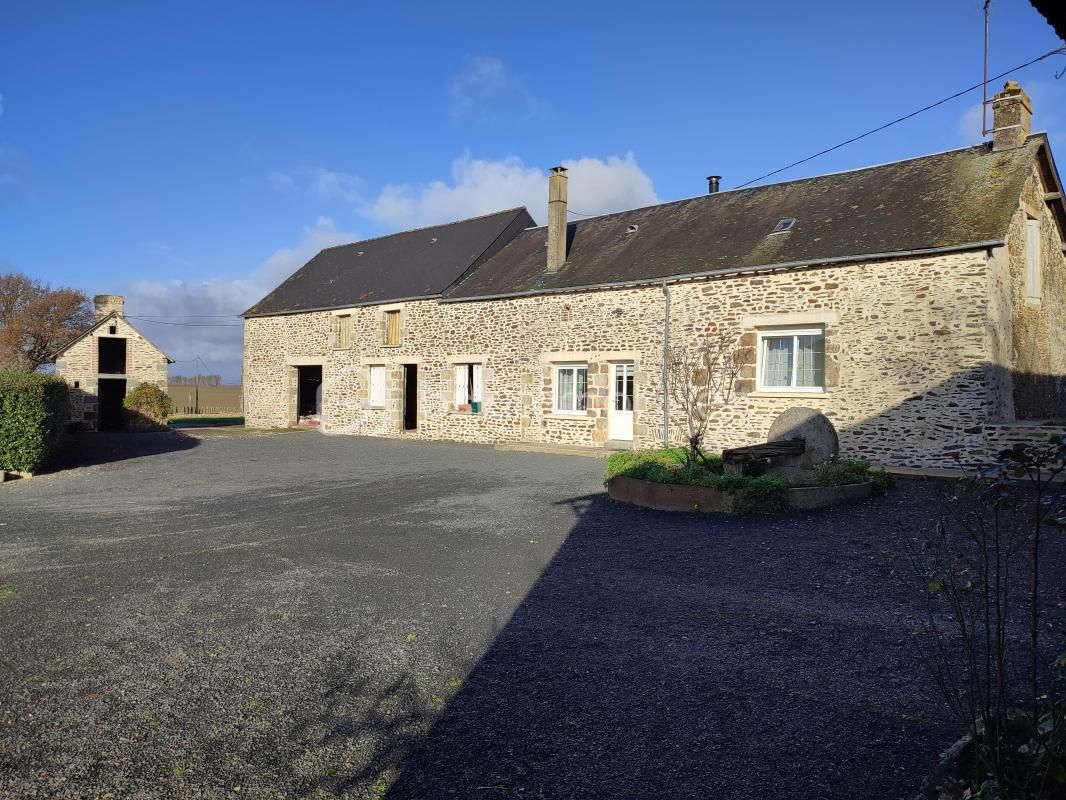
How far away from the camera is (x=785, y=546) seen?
287 inches

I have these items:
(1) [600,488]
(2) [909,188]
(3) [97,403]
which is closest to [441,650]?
(1) [600,488]

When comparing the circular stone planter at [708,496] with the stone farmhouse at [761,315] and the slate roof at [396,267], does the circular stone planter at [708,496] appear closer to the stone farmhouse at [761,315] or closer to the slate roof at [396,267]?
the stone farmhouse at [761,315]

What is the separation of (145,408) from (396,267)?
35.4 ft

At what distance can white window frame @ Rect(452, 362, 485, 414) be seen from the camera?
20797 millimetres

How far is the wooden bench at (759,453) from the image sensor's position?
9.88 meters

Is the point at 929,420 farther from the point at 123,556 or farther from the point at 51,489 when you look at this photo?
the point at 51,489

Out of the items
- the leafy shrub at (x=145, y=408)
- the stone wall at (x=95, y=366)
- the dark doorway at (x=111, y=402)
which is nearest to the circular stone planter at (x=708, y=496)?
the leafy shrub at (x=145, y=408)

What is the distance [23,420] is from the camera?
12.9 meters

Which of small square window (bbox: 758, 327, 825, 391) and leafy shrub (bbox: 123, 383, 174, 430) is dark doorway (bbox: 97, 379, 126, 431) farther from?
small square window (bbox: 758, 327, 825, 391)

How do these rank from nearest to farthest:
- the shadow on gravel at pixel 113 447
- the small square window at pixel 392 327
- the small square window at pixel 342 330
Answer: the shadow on gravel at pixel 113 447
the small square window at pixel 392 327
the small square window at pixel 342 330

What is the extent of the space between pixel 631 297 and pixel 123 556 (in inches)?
491

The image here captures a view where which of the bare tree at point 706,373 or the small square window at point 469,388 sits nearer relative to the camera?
the bare tree at point 706,373

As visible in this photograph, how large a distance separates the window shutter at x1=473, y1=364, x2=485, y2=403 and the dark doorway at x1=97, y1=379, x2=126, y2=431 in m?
16.7

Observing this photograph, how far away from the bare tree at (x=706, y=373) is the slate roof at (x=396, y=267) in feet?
28.7
